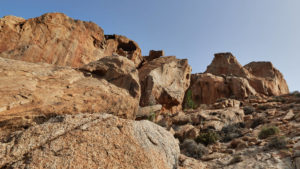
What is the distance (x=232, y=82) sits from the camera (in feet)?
109

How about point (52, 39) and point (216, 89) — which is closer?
point (52, 39)

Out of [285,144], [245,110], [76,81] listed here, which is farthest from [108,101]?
[245,110]

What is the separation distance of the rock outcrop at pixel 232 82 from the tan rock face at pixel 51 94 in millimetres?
27261

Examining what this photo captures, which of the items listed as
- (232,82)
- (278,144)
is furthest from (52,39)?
(232,82)

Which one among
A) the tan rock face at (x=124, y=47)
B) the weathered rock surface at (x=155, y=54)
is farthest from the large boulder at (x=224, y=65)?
the tan rock face at (x=124, y=47)

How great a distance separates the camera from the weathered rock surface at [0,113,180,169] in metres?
3.75

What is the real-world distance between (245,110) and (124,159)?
18756 mm

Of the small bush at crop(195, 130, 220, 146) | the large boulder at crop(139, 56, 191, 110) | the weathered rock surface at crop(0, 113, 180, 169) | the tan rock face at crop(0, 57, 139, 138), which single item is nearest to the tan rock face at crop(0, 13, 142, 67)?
the large boulder at crop(139, 56, 191, 110)

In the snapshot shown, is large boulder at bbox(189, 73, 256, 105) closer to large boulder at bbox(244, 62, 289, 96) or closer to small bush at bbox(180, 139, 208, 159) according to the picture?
large boulder at bbox(244, 62, 289, 96)

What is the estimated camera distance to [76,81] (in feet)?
24.4

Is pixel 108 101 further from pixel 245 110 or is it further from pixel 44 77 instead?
pixel 245 110

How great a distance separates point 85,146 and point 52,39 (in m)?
21.5

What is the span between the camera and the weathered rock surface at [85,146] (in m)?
3.75

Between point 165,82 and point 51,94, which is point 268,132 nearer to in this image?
point 51,94
